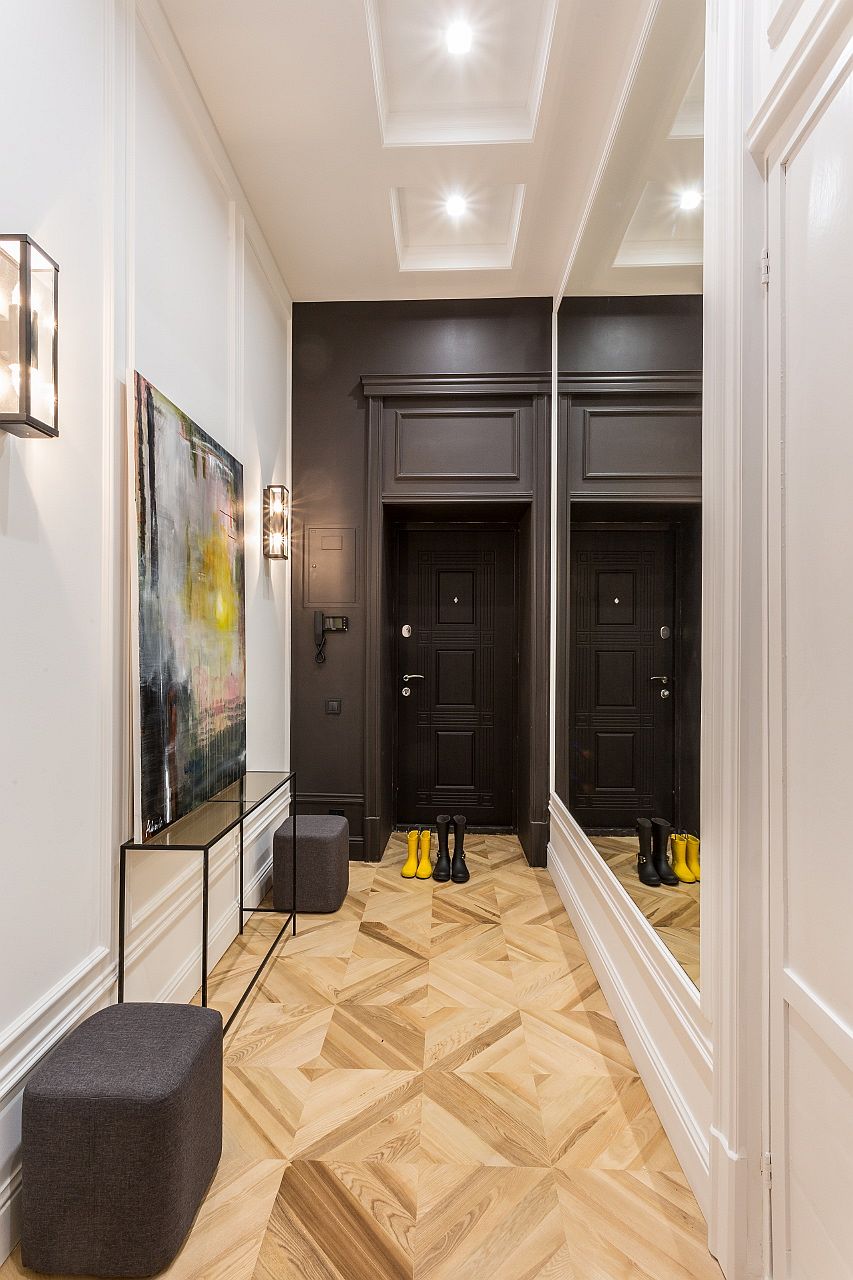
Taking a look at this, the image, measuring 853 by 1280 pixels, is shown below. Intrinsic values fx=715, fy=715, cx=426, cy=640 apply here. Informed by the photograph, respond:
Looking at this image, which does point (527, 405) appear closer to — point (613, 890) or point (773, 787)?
point (613, 890)

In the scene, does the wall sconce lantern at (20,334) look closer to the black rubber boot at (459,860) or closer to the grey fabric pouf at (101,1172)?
the grey fabric pouf at (101,1172)

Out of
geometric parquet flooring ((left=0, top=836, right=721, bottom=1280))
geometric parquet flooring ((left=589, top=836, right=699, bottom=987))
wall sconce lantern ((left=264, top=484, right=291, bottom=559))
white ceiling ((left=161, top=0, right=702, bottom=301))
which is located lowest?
geometric parquet flooring ((left=0, top=836, right=721, bottom=1280))

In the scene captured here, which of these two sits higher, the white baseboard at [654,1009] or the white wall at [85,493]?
the white wall at [85,493]

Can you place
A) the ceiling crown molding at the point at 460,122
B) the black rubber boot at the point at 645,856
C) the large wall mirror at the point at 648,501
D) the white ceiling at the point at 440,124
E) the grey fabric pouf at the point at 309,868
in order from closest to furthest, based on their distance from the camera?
the large wall mirror at the point at 648,501
the black rubber boot at the point at 645,856
the white ceiling at the point at 440,124
the ceiling crown molding at the point at 460,122
the grey fabric pouf at the point at 309,868

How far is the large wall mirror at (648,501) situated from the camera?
1687mm

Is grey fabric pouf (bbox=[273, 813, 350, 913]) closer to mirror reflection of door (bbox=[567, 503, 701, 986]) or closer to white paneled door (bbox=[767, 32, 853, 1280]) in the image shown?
mirror reflection of door (bbox=[567, 503, 701, 986])

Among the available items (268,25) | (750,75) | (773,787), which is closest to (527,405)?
(268,25)

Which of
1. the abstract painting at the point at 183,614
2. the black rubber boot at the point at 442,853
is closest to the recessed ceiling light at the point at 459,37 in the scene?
the abstract painting at the point at 183,614

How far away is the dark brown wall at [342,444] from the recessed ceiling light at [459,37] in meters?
1.53

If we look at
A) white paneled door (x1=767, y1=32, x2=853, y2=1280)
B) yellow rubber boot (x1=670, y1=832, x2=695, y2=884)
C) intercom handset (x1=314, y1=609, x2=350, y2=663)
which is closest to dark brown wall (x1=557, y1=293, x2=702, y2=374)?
white paneled door (x1=767, y1=32, x2=853, y2=1280)

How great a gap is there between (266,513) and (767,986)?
284cm

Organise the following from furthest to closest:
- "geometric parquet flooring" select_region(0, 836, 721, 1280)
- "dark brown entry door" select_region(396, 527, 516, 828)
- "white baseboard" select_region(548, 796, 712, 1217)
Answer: "dark brown entry door" select_region(396, 527, 516, 828) → "white baseboard" select_region(548, 796, 712, 1217) → "geometric parquet flooring" select_region(0, 836, 721, 1280)

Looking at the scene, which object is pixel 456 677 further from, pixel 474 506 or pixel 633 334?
pixel 633 334

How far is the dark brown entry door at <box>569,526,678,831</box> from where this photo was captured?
6.32 feet
